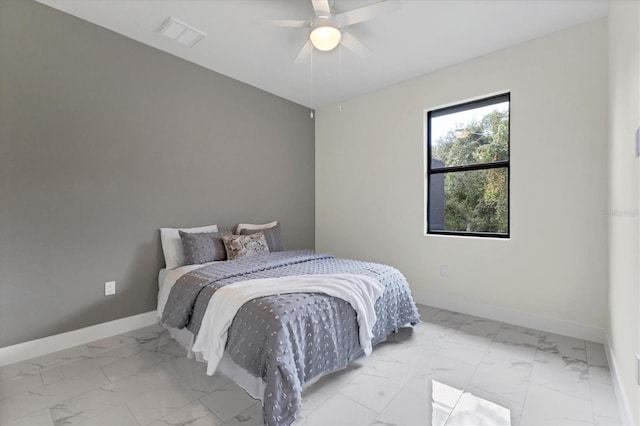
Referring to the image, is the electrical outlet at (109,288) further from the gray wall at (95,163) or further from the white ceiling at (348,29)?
the white ceiling at (348,29)

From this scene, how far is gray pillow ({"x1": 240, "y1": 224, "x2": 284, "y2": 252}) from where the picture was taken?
11.5ft

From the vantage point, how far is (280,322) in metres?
1.68

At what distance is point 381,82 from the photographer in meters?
3.68

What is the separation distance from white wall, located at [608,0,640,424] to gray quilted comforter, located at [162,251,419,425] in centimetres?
135

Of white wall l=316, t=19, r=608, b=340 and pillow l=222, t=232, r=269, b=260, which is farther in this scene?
pillow l=222, t=232, r=269, b=260

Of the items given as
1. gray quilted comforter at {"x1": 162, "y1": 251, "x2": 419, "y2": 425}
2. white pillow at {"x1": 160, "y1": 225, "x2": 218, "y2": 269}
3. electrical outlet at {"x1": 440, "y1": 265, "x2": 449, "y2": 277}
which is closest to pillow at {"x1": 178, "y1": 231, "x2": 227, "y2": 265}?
white pillow at {"x1": 160, "y1": 225, "x2": 218, "y2": 269}

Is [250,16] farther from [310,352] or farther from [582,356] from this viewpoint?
[582,356]

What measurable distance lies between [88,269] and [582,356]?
13.1 feet

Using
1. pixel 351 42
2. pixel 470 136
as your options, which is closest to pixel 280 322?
pixel 351 42

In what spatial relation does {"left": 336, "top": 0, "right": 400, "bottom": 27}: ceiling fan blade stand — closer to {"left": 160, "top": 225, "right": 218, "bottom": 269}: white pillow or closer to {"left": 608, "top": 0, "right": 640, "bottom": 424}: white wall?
{"left": 608, "top": 0, "right": 640, "bottom": 424}: white wall

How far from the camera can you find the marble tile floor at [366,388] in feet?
5.37

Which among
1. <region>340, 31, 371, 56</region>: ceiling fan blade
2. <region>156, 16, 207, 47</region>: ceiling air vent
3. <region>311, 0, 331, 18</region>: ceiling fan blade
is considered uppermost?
<region>156, 16, 207, 47</region>: ceiling air vent

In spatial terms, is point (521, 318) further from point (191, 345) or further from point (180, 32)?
point (180, 32)

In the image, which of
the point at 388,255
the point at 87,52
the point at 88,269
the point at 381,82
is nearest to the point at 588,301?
the point at 388,255
